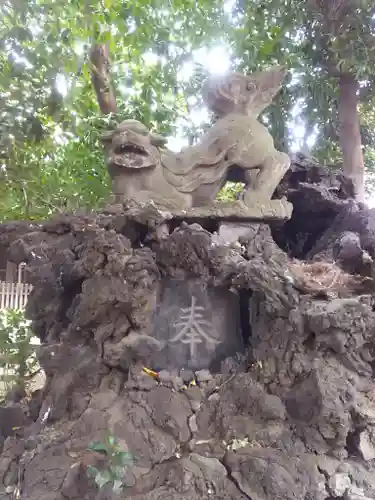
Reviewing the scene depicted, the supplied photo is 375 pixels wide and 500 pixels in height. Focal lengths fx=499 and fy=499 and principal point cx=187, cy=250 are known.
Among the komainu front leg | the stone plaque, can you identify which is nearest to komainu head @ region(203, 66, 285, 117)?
the komainu front leg

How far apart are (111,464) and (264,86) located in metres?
2.43

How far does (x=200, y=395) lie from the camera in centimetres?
251

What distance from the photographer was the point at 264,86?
3252mm

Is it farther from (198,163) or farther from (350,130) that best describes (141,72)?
(198,163)

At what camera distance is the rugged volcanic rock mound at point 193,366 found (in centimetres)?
223

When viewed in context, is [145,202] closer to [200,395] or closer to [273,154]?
[273,154]

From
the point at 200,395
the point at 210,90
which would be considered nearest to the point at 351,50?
the point at 210,90

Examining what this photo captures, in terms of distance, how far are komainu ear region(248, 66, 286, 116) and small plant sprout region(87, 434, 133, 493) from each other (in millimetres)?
2169

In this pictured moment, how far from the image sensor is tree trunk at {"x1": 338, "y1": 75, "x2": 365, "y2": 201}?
4680 millimetres

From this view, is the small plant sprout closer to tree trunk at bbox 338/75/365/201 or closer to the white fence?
tree trunk at bbox 338/75/365/201

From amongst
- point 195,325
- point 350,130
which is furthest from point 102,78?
point 195,325

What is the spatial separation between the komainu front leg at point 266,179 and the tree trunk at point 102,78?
2.55 metres

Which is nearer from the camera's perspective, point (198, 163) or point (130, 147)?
point (130, 147)

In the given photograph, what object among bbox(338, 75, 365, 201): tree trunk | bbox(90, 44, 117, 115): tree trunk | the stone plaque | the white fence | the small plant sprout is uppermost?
bbox(90, 44, 117, 115): tree trunk
